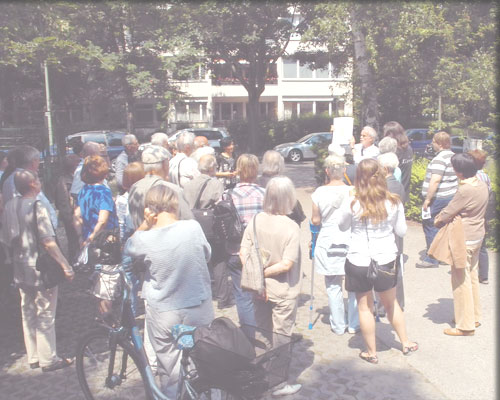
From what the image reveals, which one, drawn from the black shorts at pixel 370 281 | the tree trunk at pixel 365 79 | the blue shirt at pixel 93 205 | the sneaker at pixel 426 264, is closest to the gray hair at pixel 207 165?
the blue shirt at pixel 93 205

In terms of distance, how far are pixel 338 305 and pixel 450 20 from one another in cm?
1437

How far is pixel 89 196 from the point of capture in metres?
5.71

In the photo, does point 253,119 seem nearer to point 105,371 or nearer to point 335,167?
point 335,167

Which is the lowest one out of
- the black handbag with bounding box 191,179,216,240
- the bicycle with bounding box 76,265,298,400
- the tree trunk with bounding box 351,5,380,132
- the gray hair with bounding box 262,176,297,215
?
the bicycle with bounding box 76,265,298,400

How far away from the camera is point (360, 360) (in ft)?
17.3

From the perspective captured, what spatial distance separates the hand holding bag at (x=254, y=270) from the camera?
14.6 feet

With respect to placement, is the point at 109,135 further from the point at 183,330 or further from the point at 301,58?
the point at 183,330

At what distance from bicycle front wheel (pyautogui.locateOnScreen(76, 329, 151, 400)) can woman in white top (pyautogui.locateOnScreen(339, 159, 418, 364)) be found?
1.99 m

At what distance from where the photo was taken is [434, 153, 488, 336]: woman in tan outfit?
5531mm

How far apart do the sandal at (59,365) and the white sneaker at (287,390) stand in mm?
1976

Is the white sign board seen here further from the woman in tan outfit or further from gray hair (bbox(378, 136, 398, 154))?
the woman in tan outfit

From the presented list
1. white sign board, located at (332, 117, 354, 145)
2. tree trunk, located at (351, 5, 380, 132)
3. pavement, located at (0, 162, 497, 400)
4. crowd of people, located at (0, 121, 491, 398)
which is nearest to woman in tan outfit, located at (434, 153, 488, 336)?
crowd of people, located at (0, 121, 491, 398)

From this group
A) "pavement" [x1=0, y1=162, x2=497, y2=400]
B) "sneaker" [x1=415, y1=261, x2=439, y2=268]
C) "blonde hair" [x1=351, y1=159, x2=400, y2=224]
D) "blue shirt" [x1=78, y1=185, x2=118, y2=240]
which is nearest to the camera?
"pavement" [x1=0, y1=162, x2=497, y2=400]

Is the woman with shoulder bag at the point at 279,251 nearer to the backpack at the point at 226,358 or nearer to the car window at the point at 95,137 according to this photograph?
the backpack at the point at 226,358
